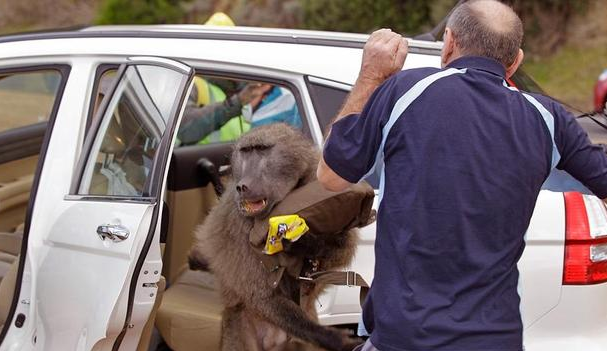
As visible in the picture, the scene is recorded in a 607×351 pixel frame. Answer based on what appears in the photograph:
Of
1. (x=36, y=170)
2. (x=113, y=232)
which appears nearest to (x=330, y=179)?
(x=113, y=232)

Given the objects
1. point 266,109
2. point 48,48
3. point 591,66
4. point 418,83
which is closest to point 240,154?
point 48,48

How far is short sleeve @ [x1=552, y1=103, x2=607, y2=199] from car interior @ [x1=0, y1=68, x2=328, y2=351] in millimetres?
1403

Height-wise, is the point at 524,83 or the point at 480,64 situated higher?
the point at 524,83

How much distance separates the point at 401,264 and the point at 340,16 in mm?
13359

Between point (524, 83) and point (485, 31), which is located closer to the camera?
point (485, 31)

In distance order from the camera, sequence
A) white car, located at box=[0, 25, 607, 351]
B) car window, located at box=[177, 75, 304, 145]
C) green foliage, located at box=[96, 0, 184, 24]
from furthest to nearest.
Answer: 1. green foliage, located at box=[96, 0, 184, 24]
2. car window, located at box=[177, 75, 304, 145]
3. white car, located at box=[0, 25, 607, 351]

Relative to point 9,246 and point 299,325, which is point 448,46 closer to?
point 299,325

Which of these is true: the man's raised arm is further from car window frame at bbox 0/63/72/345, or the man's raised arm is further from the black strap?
car window frame at bbox 0/63/72/345

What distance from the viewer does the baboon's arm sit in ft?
11.8

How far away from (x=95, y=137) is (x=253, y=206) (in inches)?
26.6

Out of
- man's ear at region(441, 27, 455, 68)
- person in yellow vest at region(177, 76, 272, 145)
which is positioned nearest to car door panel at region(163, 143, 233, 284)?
person in yellow vest at region(177, 76, 272, 145)

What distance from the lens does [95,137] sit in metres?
3.68

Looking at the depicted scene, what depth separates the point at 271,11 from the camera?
17.5 meters

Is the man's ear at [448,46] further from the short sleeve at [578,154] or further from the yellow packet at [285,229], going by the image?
the yellow packet at [285,229]
